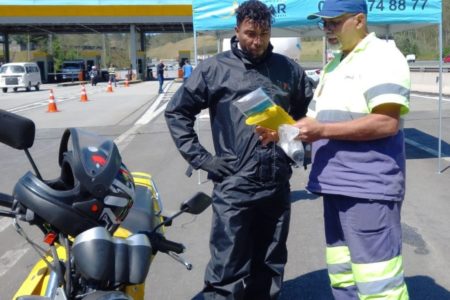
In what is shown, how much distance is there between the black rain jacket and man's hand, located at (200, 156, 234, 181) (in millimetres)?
25

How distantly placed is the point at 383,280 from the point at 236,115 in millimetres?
→ 1250

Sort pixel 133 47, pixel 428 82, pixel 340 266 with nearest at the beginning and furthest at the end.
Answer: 1. pixel 340 266
2. pixel 428 82
3. pixel 133 47

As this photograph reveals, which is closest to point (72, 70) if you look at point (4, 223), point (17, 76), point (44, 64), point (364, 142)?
point (44, 64)

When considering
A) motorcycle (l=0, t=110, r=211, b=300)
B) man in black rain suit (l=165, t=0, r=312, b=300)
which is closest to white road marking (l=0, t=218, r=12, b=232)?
man in black rain suit (l=165, t=0, r=312, b=300)

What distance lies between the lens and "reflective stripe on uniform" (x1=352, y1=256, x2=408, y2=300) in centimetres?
278

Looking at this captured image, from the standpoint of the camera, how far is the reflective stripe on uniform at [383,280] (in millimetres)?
2779

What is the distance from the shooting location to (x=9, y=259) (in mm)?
5086

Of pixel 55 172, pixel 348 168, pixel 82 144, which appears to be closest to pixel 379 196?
pixel 348 168

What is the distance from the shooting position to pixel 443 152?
9.76 meters

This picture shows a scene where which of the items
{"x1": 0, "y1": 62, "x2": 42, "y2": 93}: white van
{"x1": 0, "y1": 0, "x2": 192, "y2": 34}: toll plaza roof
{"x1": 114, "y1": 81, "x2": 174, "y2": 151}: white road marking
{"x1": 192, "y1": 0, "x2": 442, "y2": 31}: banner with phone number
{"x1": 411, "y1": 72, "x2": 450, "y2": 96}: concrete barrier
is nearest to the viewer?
{"x1": 192, "y1": 0, "x2": 442, "y2": 31}: banner with phone number

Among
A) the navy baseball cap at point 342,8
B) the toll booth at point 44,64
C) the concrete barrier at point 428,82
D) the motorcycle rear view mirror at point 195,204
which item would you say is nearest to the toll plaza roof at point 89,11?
the toll booth at point 44,64

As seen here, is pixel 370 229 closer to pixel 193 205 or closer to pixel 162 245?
pixel 193 205

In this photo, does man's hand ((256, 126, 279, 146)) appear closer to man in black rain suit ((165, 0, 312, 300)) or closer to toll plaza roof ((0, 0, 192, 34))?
man in black rain suit ((165, 0, 312, 300))

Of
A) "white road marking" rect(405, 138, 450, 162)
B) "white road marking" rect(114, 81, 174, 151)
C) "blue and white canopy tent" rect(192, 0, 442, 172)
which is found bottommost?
"white road marking" rect(405, 138, 450, 162)
